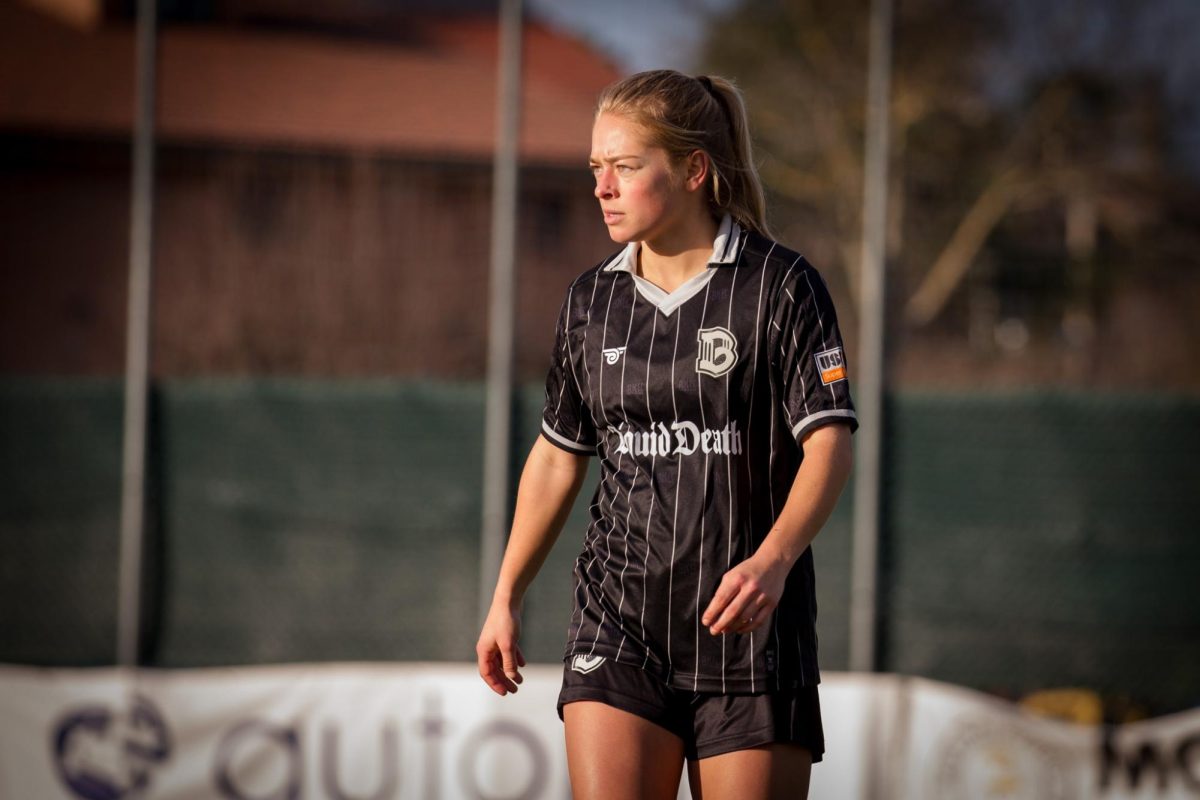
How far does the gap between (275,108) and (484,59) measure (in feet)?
4.49

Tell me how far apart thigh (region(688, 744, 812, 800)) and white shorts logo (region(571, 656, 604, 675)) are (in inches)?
10.3

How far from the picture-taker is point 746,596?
8.52 ft

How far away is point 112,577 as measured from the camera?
742 centimetres

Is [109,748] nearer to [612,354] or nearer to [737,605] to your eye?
[612,354]

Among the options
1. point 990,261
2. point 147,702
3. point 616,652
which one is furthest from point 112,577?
point 990,261

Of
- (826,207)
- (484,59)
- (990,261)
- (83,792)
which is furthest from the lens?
(826,207)

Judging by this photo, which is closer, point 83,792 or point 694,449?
point 694,449

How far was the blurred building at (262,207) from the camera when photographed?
25.7ft

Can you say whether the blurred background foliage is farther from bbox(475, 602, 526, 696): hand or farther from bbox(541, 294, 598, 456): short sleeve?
bbox(475, 602, 526, 696): hand

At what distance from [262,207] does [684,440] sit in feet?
19.2

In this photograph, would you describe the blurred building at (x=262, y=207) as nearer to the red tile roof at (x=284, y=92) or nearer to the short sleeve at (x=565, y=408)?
the red tile roof at (x=284, y=92)

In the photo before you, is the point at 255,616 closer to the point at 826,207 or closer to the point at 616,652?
the point at 616,652

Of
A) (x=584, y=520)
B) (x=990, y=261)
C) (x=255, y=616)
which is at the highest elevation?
(x=990, y=261)

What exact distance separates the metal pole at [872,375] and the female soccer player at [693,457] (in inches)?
171
